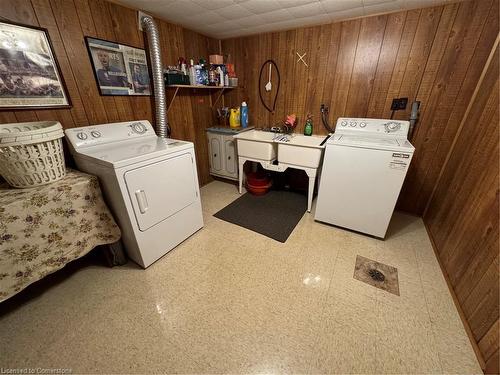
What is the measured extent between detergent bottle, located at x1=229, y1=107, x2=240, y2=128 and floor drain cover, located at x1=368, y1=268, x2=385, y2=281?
2.45 metres

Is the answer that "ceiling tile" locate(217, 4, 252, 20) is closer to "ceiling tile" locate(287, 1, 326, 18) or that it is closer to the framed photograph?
"ceiling tile" locate(287, 1, 326, 18)

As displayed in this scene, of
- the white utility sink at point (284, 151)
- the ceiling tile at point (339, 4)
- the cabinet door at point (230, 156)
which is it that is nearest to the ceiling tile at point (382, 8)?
the ceiling tile at point (339, 4)

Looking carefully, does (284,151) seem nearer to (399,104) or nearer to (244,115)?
(244,115)

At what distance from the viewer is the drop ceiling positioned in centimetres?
178

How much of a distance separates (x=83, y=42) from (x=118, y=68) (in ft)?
0.95

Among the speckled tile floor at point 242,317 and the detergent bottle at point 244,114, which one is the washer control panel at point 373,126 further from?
the detergent bottle at point 244,114

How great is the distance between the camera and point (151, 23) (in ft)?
6.33

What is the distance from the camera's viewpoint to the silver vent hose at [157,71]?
1.94 m

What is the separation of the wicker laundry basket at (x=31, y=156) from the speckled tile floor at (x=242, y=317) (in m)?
0.86

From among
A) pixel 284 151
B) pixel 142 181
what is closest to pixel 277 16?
pixel 284 151

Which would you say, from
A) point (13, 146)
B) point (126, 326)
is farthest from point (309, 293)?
point (13, 146)

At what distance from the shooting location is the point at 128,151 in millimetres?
1587

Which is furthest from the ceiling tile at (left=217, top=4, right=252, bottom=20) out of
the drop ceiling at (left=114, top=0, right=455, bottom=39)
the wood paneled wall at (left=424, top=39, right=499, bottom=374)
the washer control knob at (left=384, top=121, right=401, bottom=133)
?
the wood paneled wall at (left=424, top=39, right=499, bottom=374)

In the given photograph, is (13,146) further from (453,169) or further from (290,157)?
(453,169)
